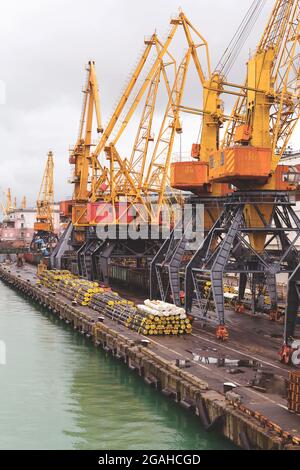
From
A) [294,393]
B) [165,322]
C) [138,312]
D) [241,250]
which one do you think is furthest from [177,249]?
[294,393]

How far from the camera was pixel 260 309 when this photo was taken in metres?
45.0

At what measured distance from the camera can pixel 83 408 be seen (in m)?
26.4

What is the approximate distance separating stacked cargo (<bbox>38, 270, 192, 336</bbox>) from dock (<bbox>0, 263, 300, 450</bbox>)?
2.49 ft

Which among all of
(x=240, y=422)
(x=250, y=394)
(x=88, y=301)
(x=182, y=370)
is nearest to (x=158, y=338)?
(x=182, y=370)

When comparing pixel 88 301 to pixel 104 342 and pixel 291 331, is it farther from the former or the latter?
pixel 291 331

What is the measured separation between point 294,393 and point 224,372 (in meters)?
6.34

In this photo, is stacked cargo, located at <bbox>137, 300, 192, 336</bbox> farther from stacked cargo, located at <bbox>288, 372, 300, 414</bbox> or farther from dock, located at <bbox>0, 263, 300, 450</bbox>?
stacked cargo, located at <bbox>288, 372, 300, 414</bbox>

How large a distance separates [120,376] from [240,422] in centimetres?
1342

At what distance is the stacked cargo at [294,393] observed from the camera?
64.2 ft

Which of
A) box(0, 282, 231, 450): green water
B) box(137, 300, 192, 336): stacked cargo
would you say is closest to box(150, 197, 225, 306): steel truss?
box(0, 282, 231, 450): green water

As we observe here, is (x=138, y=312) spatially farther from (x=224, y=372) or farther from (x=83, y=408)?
(x=224, y=372)

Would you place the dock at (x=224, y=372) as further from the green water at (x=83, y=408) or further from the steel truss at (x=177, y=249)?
the steel truss at (x=177, y=249)

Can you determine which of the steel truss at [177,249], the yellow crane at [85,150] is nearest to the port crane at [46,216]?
the yellow crane at [85,150]

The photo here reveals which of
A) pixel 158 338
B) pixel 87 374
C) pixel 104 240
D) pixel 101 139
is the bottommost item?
pixel 87 374
